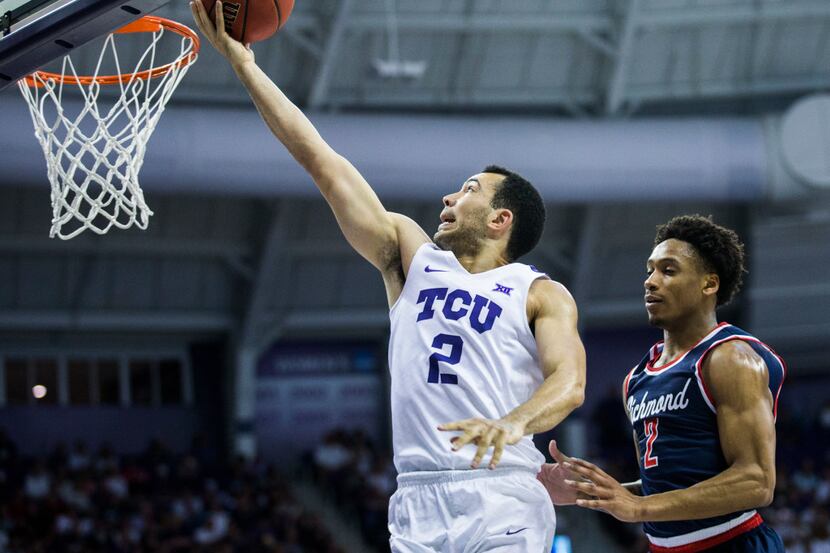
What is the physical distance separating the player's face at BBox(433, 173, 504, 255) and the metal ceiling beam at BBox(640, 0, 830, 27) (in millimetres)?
13031

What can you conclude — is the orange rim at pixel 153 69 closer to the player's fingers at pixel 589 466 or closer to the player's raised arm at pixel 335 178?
the player's raised arm at pixel 335 178

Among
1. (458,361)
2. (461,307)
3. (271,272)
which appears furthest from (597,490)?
(271,272)

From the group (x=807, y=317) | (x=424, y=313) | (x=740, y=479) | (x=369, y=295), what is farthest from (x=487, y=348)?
(x=807, y=317)

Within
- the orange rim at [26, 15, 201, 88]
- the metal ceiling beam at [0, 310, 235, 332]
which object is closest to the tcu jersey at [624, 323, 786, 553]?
the orange rim at [26, 15, 201, 88]

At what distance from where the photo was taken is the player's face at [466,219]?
4.05 metres

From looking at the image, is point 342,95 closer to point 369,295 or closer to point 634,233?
point 369,295

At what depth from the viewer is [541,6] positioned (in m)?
16.2

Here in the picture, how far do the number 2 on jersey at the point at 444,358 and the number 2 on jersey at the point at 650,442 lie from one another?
0.91m

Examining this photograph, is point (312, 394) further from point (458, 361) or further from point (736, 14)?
point (458, 361)

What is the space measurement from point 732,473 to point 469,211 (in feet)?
4.31

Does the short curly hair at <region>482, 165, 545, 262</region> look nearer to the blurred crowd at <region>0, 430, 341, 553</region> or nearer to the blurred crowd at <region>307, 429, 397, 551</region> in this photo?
the blurred crowd at <region>0, 430, 341, 553</region>

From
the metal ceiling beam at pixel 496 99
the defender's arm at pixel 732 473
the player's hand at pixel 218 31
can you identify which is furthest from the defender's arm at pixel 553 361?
the metal ceiling beam at pixel 496 99

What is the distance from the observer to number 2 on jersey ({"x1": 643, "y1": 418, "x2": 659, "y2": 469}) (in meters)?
4.13

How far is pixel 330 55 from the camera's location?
15.5 meters
